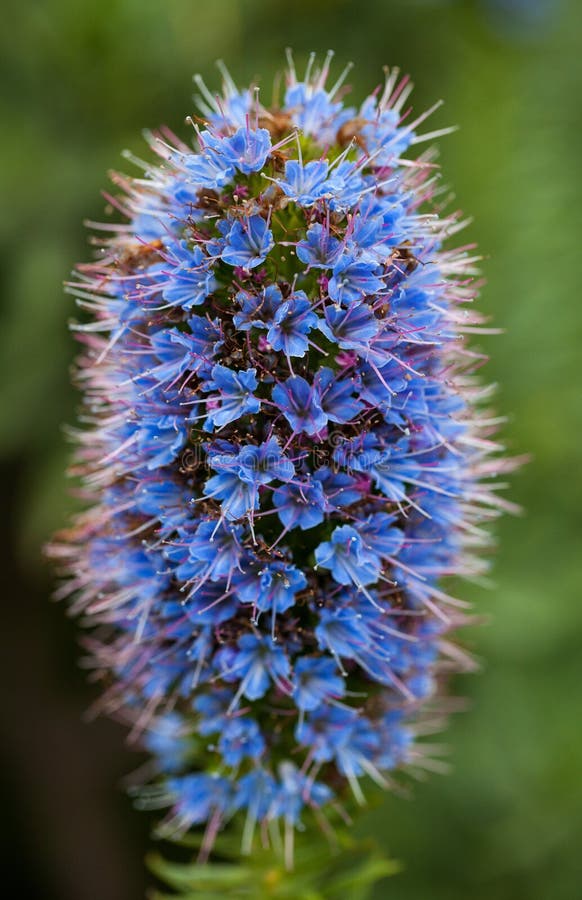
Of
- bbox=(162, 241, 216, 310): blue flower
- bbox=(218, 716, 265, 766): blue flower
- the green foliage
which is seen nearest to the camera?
bbox=(162, 241, 216, 310): blue flower

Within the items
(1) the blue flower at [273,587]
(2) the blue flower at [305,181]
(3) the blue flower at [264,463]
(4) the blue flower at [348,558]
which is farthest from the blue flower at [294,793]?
(2) the blue flower at [305,181]

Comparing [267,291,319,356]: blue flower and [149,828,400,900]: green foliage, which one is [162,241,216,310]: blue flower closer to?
[267,291,319,356]: blue flower

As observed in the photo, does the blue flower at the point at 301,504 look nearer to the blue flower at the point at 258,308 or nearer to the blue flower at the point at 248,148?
the blue flower at the point at 258,308

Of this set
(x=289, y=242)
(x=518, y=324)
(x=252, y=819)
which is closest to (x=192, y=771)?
(x=252, y=819)

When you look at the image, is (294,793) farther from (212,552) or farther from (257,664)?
(212,552)

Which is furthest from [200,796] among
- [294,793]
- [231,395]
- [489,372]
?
[489,372]

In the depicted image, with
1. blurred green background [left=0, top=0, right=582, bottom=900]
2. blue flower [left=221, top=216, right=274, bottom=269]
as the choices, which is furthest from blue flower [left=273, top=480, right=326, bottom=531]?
blurred green background [left=0, top=0, right=582, bottom=900]
